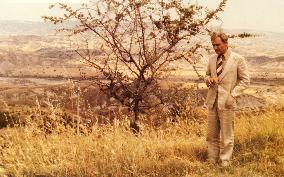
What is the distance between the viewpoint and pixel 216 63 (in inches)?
286

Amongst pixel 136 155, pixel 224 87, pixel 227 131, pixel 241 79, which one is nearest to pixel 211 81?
pixel 224 87

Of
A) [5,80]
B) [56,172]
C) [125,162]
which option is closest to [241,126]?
[125,162]

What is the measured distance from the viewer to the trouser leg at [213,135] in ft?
24.1

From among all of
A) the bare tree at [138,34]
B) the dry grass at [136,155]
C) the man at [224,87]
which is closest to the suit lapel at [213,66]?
the man at [224,87]

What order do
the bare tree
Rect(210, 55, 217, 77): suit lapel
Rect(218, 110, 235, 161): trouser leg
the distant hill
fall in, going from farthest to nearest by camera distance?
the distant hill, the bare tree, Rect(210, 55, 217, 77): suit lapel, Rect(218, 110, 235, 161): trouser leg

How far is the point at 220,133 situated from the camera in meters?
7.56

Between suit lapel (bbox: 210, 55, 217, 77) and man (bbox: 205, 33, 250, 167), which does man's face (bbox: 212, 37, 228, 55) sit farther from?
suit lapel (bbox: 210, 55, 217, 77)

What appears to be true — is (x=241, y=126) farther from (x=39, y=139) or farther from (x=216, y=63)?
(x=39, y=139)

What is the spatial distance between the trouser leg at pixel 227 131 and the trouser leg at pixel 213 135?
144mm

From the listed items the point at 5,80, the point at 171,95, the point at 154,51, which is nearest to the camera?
the point at 154,51

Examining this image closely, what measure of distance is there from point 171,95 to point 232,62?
4.84 m

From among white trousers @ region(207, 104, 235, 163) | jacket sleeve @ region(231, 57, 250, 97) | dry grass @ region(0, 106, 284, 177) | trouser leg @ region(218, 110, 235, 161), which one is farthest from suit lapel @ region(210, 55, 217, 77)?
dry grass @ region(0, 106, 284, 177)

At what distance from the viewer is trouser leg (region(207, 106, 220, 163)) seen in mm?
7336

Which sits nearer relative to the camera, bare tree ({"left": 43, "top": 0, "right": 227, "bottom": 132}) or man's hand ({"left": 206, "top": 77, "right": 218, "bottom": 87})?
man's hand ({"left": 206, "top": 77, "right": 218, "bottom": 87})
